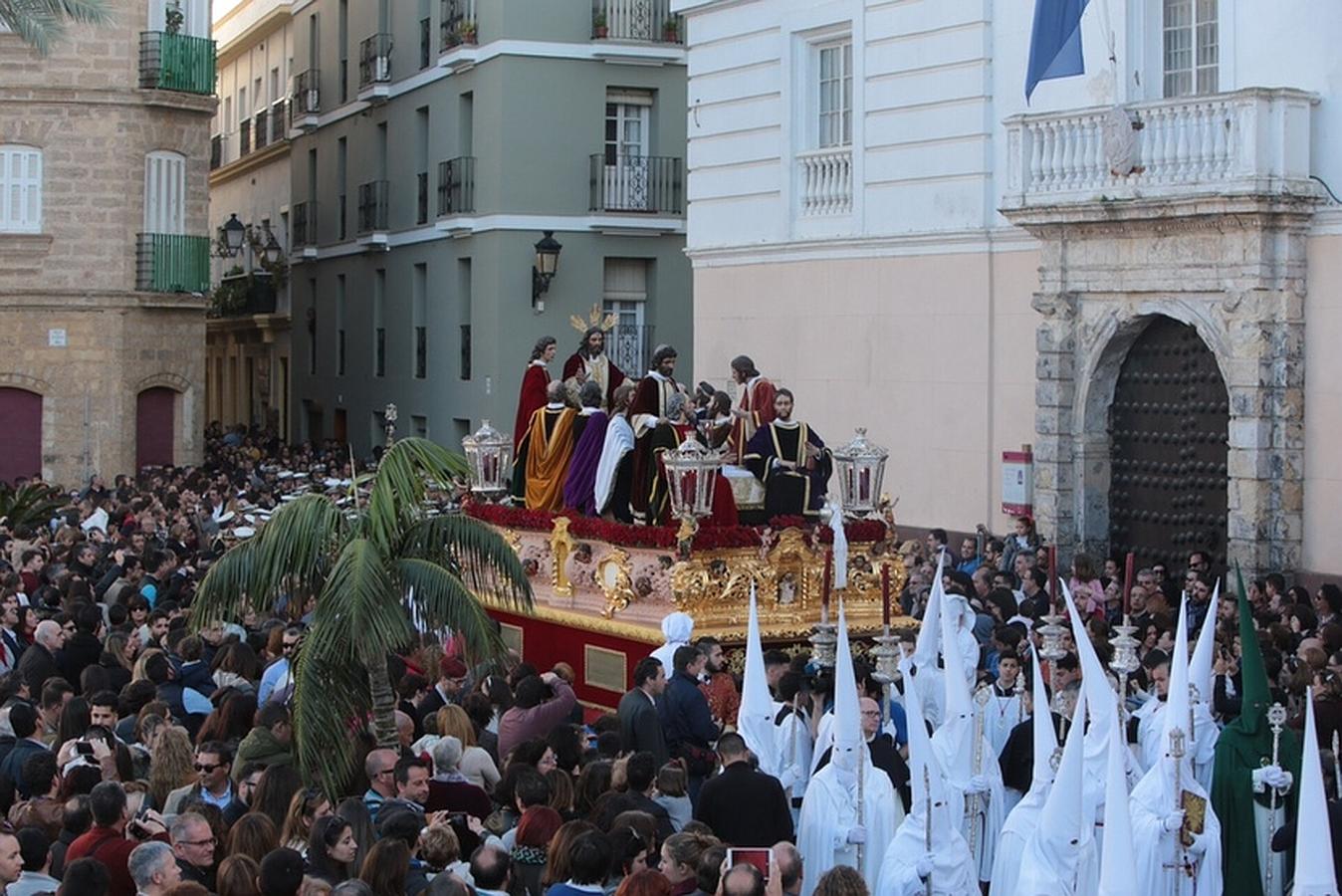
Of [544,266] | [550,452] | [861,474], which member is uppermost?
[544,266]

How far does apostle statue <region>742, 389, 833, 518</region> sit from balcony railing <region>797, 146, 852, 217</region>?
24.7 feet

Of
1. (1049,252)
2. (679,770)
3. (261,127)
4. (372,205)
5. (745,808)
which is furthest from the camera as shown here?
(261,127)

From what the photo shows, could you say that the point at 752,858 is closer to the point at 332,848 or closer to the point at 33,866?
the point at 332,848

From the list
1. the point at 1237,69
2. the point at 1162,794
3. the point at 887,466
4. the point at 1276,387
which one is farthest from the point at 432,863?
the point at 887,466

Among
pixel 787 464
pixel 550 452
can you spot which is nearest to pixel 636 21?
pixel 550 452

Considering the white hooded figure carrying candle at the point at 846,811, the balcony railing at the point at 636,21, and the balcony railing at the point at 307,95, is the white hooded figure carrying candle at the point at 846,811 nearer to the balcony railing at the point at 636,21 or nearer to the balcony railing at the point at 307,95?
the balcony railing at the point at 636,21

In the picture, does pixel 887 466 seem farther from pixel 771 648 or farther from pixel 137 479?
pixel 137 479

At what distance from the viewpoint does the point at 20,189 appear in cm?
3120

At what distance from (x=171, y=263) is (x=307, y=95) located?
9127 mm

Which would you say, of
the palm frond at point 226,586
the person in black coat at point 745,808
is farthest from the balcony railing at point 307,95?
the person in black coat at point 745,808

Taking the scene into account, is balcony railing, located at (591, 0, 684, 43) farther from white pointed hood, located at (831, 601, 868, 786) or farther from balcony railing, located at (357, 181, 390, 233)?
white pointed hood, located at (831, 601, 868, 786)

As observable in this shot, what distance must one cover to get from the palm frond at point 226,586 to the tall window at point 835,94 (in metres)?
14.0

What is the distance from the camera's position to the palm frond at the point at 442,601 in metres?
11.2

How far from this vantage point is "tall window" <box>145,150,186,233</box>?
1265 inches
